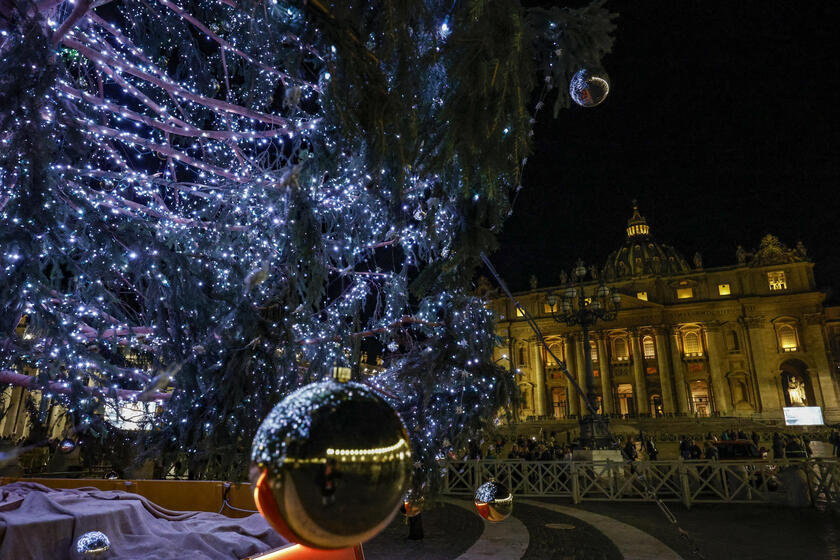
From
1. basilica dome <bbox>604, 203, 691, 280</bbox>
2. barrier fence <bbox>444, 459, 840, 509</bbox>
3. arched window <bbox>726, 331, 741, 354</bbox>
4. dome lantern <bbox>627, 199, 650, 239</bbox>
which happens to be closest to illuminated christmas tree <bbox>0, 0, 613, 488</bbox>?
barrier fence <bbox>444, 459, 840, 509</bbox>

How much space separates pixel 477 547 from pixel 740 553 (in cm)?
372

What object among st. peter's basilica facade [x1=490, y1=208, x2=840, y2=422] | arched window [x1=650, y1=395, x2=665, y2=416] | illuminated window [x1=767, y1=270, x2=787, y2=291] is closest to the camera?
st. peter's basilica facade [x1=490, y1=208, x2=840, y2=422]

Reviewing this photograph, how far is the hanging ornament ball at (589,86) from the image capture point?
3088 millimetres

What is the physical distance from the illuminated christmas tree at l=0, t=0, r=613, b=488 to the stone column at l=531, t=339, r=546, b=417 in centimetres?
5466

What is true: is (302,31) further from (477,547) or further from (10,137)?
(477,547)

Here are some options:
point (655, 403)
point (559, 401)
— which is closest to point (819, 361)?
point (655, 403)

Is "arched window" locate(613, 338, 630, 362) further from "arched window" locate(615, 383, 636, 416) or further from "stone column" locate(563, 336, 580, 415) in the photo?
"stone column" locate(563, 336, 580, 415)

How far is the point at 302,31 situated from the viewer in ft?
7.45

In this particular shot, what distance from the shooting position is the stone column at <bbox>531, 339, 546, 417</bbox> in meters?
58.1

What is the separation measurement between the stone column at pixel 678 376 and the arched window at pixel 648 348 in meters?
2.76

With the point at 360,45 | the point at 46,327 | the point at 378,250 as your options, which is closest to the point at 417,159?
the point at 360,45

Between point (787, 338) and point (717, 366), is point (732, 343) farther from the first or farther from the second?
point (787, 338)

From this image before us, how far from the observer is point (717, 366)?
172 feet

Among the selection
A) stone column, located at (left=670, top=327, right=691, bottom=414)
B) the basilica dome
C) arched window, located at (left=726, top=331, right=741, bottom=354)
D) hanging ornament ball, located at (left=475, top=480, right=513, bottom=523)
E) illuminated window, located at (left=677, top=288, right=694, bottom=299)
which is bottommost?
hanging ornament ball, located at (left=475, top=480, right=513, bottom=523)
